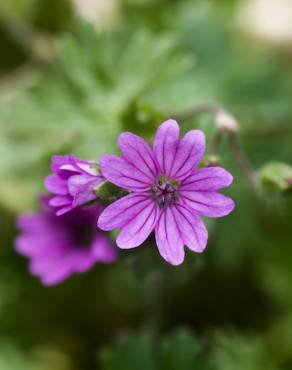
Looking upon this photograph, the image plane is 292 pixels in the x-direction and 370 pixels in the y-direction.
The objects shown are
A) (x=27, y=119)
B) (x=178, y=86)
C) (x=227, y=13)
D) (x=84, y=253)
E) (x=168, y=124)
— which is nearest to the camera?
(x=168, y=124)

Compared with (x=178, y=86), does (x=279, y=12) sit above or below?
above

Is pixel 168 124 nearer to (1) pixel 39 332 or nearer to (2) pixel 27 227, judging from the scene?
(2) pixel 27 227

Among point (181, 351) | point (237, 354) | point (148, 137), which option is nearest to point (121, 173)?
point (148, 137)

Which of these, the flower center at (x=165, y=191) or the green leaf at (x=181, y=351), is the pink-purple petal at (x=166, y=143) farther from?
the green leaf at (x=181, y=351)

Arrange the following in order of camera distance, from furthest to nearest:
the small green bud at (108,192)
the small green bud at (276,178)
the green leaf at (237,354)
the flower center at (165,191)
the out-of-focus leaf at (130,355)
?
the green leaf at (237,354)
the out-of-focus leaf at (130,355)
the small green bud at (276,178)
the flower center at (165,191)
the small green bud at (108,192)

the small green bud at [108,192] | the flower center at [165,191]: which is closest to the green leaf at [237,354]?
the flower center at [165,191]

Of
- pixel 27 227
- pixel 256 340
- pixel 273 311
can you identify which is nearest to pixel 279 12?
pixel 273 311

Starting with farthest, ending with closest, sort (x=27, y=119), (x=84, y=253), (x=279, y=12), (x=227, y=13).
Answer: (x=279, y=12) → (x=227, y=13) → (x=27, y=119) → (x=84, y=253)
